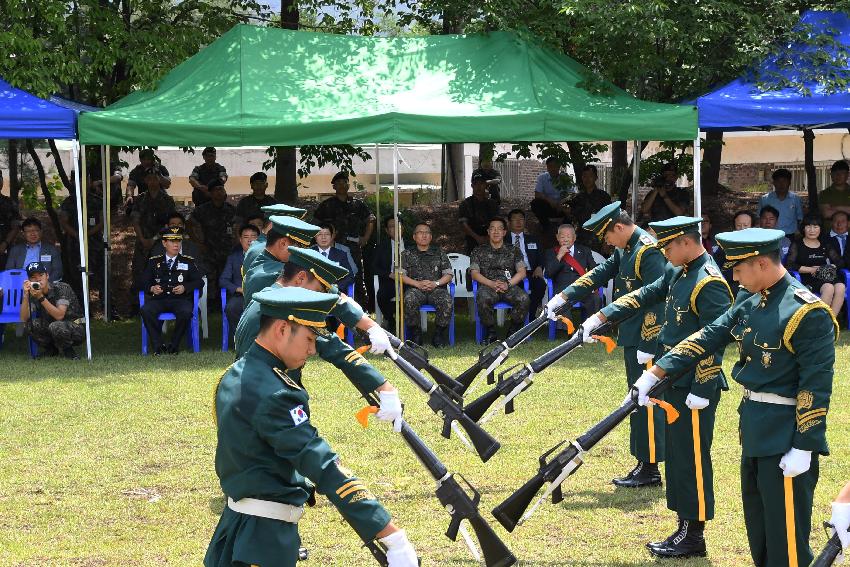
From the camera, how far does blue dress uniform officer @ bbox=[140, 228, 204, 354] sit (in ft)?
41.2

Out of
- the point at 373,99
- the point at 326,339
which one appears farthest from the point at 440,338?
the point at 326,339

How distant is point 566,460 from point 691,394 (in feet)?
3.23

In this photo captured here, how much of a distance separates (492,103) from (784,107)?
3.06 meters

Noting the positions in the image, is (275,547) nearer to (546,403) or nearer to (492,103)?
(546,403)

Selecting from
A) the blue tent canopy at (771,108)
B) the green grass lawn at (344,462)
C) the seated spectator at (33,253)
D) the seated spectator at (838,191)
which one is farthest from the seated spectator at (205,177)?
the seated spectator at (838,191)

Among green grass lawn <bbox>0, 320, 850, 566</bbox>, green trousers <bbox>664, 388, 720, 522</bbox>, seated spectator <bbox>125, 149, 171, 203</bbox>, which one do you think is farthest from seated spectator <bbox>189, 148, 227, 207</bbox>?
green trousers <bbox>664, 388, 720, 522</bbox>

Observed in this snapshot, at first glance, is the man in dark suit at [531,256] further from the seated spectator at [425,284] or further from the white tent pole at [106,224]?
the white tent pole at [106,224]

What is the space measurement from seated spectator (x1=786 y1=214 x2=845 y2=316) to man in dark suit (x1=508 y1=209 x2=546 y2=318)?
287 cm

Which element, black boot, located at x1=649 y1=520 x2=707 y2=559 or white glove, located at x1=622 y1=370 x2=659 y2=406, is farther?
black boot, located at x1=649 y1=520 x2=707 y2=559

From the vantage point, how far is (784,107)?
12281 millimetres

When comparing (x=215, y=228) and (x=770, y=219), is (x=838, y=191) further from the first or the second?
(x=215, y=228)

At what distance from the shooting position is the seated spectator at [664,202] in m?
15.5

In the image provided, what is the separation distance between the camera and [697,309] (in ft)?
19.7

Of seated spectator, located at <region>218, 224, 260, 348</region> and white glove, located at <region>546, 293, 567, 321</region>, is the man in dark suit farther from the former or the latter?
white glove, located at <region>546, 293, 567, 321</region>
